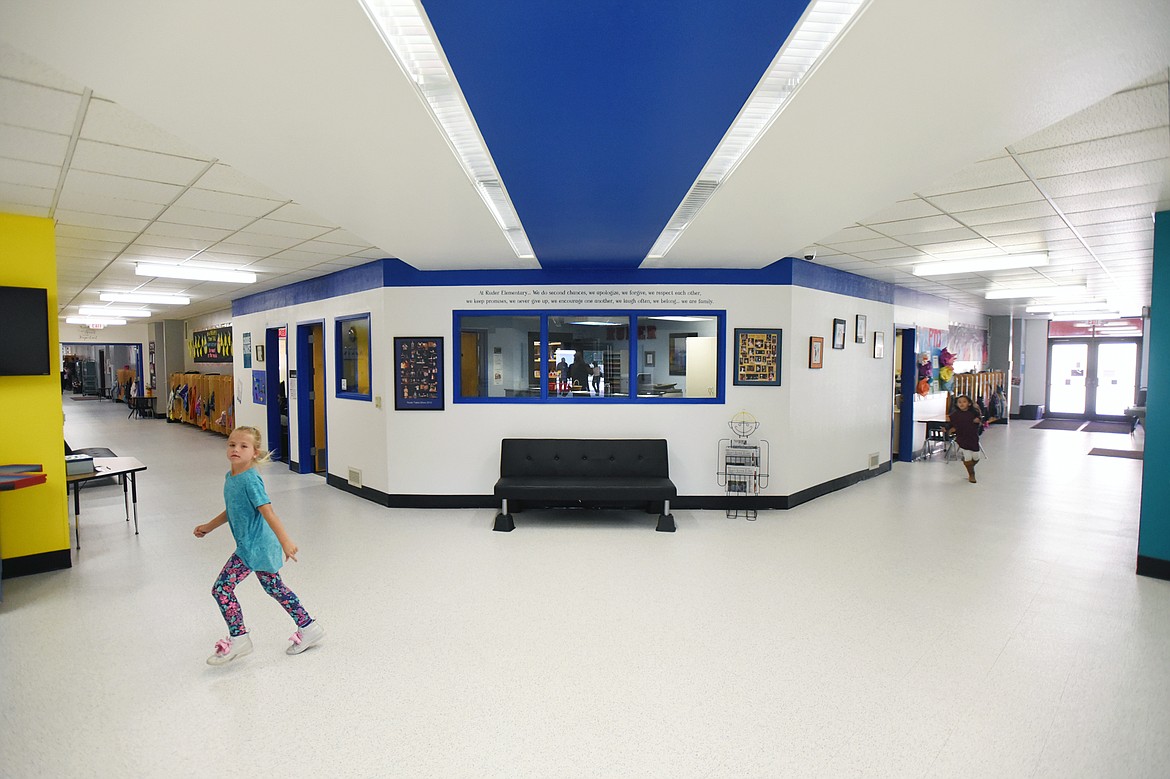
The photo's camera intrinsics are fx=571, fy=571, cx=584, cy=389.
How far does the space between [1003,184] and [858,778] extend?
3974mm

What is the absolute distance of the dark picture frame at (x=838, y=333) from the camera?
7520 mm

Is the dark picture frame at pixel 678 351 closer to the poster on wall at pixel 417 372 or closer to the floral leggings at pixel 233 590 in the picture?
the poster on wall at pixel 417 372

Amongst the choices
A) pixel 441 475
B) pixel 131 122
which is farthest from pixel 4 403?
pixel 441 475

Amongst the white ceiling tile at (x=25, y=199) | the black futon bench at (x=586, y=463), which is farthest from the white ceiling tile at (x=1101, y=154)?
the white ceiling tile at (x=25, y=199)

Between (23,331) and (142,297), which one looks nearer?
(23,331)

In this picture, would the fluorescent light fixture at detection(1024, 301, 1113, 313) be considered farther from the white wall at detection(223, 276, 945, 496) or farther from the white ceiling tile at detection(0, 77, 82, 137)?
the white ceiling tile at detection(0, 77, 82, 137)

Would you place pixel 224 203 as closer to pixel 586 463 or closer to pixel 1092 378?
pixel 586 463

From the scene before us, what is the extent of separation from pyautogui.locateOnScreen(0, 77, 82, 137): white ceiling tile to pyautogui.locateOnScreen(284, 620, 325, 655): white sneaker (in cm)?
297

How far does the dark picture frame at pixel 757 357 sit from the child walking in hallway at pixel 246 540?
201 inches

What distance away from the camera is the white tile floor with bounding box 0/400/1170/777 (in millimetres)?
2580

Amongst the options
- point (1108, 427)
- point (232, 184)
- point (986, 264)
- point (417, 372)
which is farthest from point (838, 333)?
point (1108, 427)

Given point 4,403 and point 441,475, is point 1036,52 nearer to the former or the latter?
point 441,475

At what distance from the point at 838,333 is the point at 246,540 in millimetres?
7020

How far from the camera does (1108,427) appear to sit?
15.5 m
